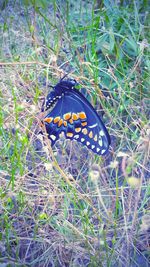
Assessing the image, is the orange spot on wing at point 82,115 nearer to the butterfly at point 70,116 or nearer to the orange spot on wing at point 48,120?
the butterfly at point 70,116

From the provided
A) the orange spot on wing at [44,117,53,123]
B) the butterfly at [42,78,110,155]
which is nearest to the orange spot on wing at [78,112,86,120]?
the butterfly at [42,78,110,155]

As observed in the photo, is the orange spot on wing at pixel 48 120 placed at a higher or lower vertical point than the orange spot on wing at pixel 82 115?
lower

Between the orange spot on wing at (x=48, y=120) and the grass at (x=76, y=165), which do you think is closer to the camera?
the grass at (x=76, y=165)

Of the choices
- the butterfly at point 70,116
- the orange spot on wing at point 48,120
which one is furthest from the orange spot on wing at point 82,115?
the orange spot on wing at point 48,120

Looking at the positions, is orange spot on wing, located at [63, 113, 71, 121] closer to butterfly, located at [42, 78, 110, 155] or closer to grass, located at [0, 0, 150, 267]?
butterfly, located at [42, 78, 110, 155]

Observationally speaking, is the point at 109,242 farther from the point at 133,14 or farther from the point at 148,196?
the point at 133,14

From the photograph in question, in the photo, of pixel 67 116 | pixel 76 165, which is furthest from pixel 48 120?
pixel 76 165

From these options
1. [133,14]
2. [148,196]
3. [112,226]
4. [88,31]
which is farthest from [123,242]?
[133,14]
